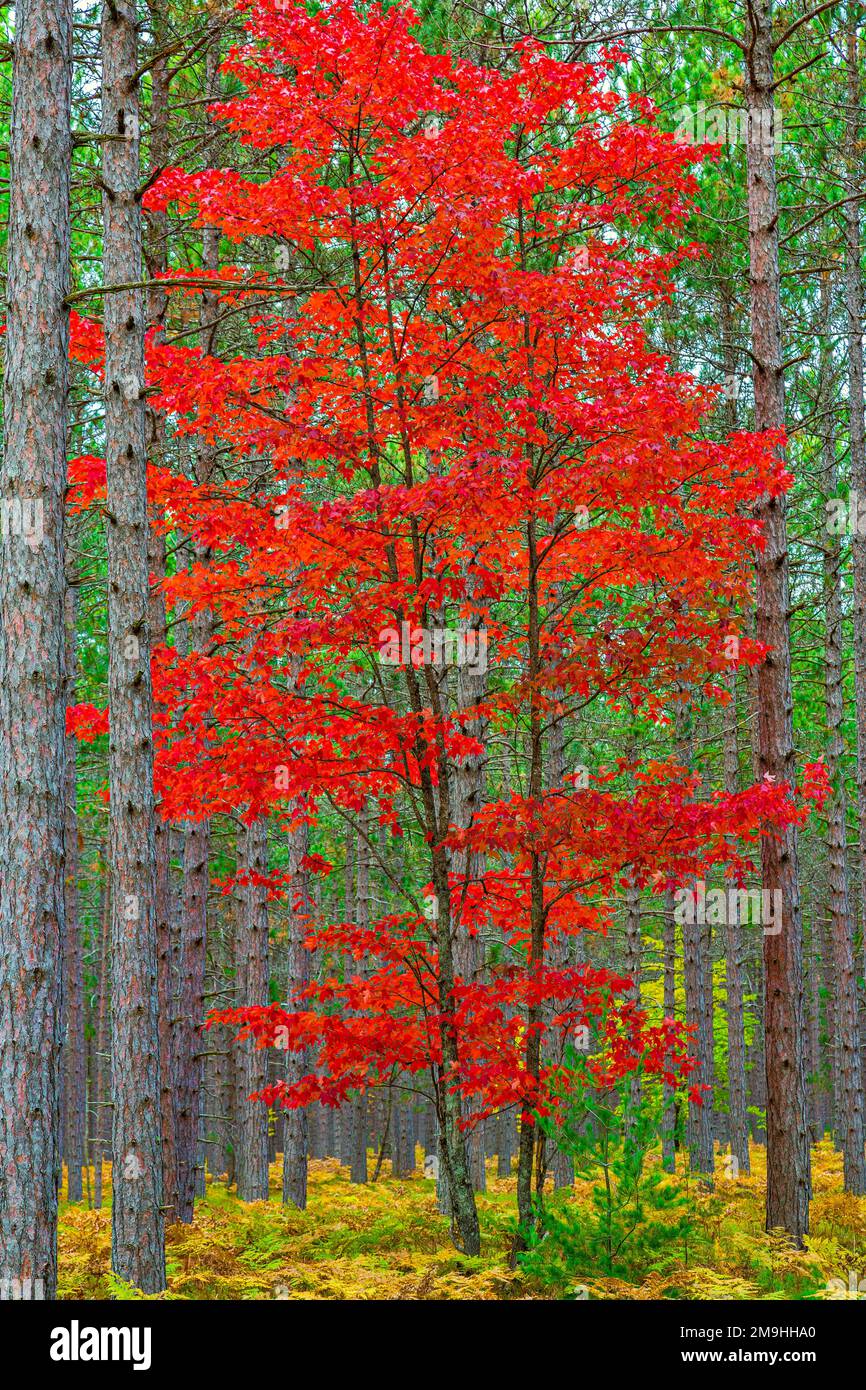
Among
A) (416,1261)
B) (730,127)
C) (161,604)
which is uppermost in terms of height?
(730,127)

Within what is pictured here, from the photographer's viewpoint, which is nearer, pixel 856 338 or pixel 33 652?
pixel 33 652

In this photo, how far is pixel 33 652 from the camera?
18.8 ft

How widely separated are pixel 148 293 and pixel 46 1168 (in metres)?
8.14

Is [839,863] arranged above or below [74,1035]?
above

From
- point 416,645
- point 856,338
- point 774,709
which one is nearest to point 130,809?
point 416,645

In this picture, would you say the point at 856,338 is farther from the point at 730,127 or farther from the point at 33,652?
the point at 33,652

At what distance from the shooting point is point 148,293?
11.1 m

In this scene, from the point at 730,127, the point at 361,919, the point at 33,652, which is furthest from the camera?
the point at 361,919

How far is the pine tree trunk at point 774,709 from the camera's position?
9164 mm
